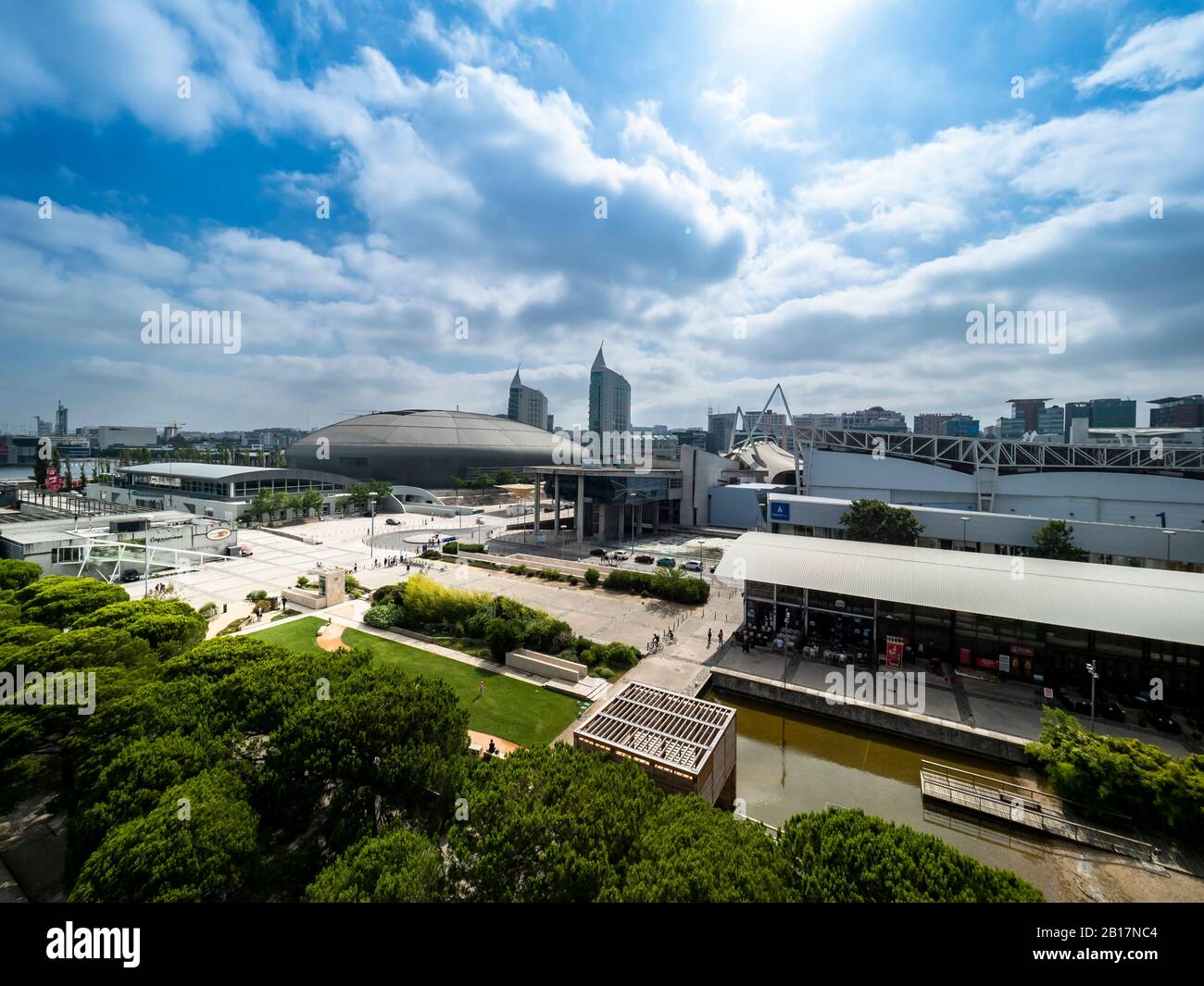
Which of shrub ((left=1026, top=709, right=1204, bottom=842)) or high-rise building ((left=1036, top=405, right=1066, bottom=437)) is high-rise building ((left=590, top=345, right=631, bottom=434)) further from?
shrub ((left=1026, top=709, right=1204, bottom=842))

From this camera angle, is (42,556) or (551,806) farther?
(42,556)

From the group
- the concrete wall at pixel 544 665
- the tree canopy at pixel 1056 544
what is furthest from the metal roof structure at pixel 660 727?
the tree canopy at pixel 1056 544

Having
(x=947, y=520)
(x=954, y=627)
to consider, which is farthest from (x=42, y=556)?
(x=947, y=520)

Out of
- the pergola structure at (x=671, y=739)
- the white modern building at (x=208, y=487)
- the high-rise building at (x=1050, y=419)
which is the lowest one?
the pergola structure at (x=671, y=739)

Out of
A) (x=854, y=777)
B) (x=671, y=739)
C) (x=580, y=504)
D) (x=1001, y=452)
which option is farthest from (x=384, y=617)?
(x=1001, y=452)

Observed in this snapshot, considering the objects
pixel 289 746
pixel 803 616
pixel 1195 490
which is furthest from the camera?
pixel 1195 490

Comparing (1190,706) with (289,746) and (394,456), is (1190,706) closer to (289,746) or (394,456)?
(289,746)

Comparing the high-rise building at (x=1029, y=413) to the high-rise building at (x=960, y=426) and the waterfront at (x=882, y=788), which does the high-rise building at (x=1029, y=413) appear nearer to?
the high-rise building at (x=960, y=426)

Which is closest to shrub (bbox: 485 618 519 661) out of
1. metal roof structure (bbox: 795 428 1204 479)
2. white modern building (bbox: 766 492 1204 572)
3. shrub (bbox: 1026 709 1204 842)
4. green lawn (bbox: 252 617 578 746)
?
green lawn (bbox: 252 617 578 746)
